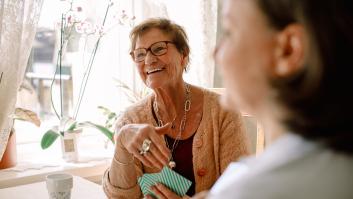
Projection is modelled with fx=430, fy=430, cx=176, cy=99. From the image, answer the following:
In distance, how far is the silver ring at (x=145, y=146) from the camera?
3.94 feet

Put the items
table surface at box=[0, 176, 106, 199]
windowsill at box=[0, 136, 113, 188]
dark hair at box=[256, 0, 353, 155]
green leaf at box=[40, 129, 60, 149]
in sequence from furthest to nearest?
green leaf at box=[40, 129, 60, 149] → windowsill at box=[0, 136, 113, 188] → table surface at box=[0, 176, 106, 199] → dark hair at box=[256, 0, 353, 155]

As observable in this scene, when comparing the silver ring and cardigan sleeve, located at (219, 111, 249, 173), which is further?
cardigan sleeve, located at (219, 111, 249, 173)

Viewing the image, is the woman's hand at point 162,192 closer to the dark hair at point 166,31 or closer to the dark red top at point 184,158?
the dark red top at point 184,158

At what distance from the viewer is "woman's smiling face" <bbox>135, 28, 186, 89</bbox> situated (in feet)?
5.07

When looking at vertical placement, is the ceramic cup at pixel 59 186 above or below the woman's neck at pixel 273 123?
below

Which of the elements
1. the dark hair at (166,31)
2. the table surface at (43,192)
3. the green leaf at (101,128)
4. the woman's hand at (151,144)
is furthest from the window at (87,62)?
the woman's hand at (151,144)

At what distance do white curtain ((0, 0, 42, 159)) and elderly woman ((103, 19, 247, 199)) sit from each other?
0.45m

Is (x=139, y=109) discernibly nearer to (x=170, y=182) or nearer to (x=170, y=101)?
(x=170, y=101)

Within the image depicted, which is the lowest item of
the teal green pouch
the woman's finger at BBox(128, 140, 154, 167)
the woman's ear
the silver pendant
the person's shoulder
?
the silver pendant

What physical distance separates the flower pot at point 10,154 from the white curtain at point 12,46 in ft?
0.39

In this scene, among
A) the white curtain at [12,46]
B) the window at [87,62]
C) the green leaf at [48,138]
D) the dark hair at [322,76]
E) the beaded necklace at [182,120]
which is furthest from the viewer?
the window at [87,62]

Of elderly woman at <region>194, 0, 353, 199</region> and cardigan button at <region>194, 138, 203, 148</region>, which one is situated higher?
elderly woman at <region>194, 0, 353, 199</region>

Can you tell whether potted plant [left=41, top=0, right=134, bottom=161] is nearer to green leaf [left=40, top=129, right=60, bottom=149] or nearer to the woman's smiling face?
green leaf [left=40, top=129, right=60, bottom=149]

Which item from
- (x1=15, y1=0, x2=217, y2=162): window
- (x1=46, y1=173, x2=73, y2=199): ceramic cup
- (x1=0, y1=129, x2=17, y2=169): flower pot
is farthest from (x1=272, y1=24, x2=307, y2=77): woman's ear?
(x1=15, y1=0, x2=217, y2=162): window
